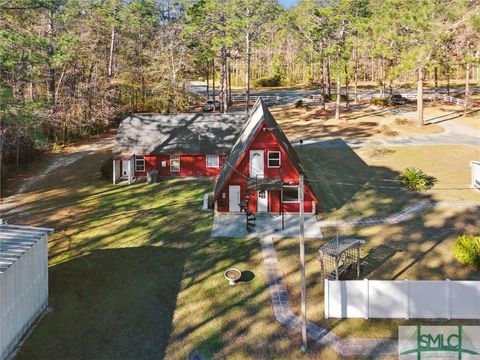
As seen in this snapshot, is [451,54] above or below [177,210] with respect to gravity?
above

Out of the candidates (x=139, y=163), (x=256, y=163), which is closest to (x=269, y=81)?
(x=139, y=163)

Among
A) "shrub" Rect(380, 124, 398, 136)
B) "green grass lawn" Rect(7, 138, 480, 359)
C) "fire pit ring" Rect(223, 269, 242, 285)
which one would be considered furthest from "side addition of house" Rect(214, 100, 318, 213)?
"shrub" Rect(380, 124, 398, 136)

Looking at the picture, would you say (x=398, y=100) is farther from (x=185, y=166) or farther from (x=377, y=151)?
(x=185, y=166)

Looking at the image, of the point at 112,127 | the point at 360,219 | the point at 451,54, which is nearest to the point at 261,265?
the point at 360,219

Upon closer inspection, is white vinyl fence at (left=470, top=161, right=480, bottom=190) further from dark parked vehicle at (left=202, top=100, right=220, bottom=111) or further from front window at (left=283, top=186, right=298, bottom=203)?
dark parked vehicle at (left=202, top=100, right=220, bottom=111)

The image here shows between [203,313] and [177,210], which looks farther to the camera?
[177,210]

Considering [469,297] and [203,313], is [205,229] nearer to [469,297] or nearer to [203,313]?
[203,313]
